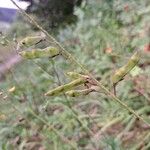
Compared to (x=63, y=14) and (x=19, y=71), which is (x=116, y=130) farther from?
(x=63, y=14)

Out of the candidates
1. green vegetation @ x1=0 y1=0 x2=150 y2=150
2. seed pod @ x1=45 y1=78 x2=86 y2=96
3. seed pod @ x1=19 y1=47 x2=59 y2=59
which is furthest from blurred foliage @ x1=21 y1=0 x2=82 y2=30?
seed pod @ x1=45 y1=78 x2=86 y2=96

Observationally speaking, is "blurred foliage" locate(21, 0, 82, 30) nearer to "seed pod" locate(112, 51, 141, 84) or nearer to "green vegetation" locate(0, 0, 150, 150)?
"green vegetation" locate(0, 0, 150, 150)

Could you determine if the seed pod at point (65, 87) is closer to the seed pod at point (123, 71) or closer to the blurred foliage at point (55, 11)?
the seed pod at point (123, 71)

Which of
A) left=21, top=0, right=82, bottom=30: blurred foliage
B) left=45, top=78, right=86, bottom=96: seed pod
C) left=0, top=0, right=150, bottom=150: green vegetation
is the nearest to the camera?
left=45, top=78, right=86, bottom=96: seed pod

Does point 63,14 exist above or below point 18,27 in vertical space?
below

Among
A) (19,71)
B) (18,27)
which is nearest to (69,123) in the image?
(19,71)

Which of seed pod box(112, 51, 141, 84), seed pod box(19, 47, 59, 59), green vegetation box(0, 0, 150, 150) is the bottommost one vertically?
seed pod box(112, 51, 141, 84)

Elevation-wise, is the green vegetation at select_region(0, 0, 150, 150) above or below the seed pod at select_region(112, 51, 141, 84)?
above

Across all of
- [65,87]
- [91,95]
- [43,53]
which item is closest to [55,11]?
[91,95]

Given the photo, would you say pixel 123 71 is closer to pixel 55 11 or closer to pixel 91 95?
pixel 91 95
